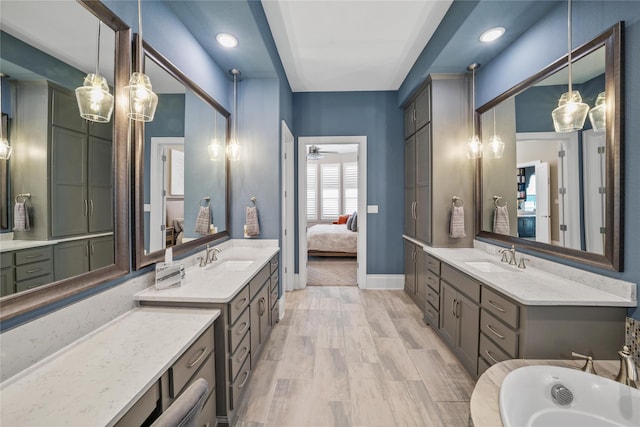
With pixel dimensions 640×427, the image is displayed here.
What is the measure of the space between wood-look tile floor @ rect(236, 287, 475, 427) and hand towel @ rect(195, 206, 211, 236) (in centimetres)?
121

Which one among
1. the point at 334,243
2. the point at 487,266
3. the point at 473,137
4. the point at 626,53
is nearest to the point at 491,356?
the point at 487,266

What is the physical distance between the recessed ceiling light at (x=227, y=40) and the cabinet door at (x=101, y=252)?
1770mm

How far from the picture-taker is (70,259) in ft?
3.75

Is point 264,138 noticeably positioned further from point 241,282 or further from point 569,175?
point 569,175

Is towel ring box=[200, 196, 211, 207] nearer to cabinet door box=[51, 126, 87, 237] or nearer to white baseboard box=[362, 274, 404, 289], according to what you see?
cabinet door box=[51, 126, 87, 237]

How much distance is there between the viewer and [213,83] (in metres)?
2.50

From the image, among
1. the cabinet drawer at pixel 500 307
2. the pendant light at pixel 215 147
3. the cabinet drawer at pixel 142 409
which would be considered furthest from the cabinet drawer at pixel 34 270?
the cabinet drawer at pixel 500 307

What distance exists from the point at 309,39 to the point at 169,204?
2.11 meters

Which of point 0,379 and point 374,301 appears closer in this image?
point 0,379

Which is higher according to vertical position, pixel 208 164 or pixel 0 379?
pixel 208 164

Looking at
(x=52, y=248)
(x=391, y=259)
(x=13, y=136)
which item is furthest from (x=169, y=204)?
(x=391, y=259)

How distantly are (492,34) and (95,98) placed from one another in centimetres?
283

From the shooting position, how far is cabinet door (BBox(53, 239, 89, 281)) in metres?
1.09

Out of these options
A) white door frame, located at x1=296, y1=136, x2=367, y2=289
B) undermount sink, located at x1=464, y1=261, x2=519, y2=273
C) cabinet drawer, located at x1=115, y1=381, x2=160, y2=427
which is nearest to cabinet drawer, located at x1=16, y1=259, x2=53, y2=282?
cabinet drawer, located at x1=115, y1=381, x2=160, y2=427
